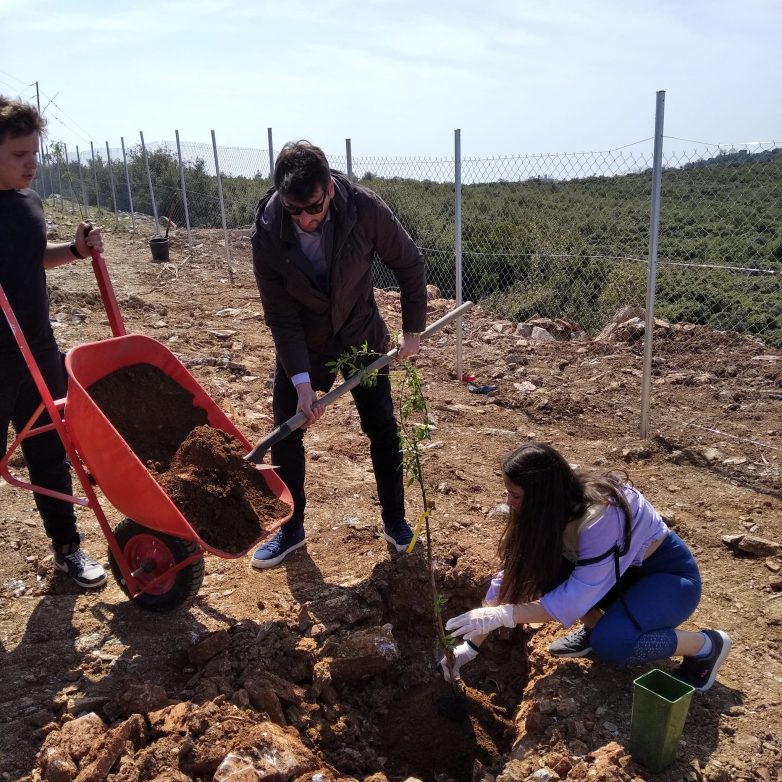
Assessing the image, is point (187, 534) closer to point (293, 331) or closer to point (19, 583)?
point (293, 331)

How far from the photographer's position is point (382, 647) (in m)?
2.88

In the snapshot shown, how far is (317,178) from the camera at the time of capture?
8.66ft

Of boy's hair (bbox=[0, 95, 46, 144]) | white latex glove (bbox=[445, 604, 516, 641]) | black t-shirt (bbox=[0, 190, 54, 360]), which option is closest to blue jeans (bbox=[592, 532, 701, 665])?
white latex glove (bbox=[445, 604, 516, 641])

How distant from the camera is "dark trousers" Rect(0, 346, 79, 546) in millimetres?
2988

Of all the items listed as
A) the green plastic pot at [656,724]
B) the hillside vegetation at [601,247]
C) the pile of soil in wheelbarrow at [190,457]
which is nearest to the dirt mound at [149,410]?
the pile of soil in wheelbarrow at [190,457]

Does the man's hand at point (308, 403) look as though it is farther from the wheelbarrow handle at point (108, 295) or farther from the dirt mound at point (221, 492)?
the wheelbarrow handle at point (108, 295)

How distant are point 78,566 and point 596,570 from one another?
2.36 meters

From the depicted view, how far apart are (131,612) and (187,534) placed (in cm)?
90

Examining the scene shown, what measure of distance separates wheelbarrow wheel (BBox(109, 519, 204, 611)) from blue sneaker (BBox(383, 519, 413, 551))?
102 cm

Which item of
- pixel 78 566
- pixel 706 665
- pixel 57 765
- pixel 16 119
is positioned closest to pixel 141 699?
pixel 57 765

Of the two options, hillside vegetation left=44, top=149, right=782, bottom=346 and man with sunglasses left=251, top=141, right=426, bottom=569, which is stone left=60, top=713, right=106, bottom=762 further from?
hillside vegetation left=44, top=149, right=782, bottom=346

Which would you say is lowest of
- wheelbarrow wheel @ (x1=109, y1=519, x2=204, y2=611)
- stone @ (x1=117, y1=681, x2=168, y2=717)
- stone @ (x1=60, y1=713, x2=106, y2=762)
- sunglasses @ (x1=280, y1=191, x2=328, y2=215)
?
stone @ (x1=117, y1=681, x2=168, y2=717)

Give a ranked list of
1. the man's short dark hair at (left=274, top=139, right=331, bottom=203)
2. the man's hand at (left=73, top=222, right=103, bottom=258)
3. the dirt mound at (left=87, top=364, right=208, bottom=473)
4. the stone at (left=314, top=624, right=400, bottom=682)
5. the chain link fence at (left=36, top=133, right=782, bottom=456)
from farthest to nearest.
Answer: the chain link fence at (left=36, top=133, right=782, bottom=456)
the man's hand at (left=73, top=222, right=103, bottom=258)
the dirt mound at (left=87, top=364, right=208, bottom=473)
the stone at (left=314, top=624, right=400, bottom=682)
the man's short dark hair at (left=274, top=139, right=331, bottom=203)

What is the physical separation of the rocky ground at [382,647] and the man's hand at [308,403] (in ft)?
2.16
